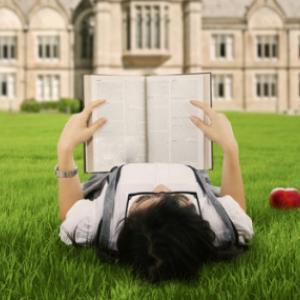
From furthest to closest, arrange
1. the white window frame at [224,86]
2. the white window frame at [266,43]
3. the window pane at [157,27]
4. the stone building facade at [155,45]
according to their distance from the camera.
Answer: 1. the white window frame at [266,43]
2. the white window frame at [224,86]
3. the stone building facade at [155,45]
4. the window pane at [157,27]

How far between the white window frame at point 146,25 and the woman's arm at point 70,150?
40306 millimetres

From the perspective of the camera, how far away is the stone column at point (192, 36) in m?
45.2

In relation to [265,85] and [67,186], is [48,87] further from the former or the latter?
[67,186]

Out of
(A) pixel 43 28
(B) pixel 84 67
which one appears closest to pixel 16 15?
(A) pixel 43 28

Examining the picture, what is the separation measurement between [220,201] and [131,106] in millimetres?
1099

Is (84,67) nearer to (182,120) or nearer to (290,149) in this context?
(290,149)

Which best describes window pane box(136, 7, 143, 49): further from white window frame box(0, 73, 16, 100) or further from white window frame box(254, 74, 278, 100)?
white window frame box(254, 74, 278, 100)

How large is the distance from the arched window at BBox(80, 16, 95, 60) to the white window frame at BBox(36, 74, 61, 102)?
263 centimetres

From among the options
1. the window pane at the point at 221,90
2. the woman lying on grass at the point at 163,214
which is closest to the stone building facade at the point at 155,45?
the window pane at the point at 221,90

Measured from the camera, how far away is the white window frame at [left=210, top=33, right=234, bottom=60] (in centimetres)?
4875

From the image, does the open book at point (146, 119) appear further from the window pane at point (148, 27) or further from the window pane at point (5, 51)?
the window pane at point (5, 51)

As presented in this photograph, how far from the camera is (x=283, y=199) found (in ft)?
18.7

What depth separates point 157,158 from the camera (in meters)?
4.79

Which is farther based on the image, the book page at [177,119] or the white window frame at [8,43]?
the white window frame at [8,43]
